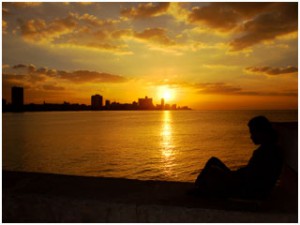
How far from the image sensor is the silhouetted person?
4.23m

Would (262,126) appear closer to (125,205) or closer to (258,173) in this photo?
(258,173)

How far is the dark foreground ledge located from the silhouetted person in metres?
0.14

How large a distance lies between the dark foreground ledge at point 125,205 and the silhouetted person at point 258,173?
0.14 metres

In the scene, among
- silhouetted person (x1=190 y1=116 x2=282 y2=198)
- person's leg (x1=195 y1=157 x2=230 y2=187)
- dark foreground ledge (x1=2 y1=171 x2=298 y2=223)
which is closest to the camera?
dark foreground ledge (x1=2 y1=171 x2=298 y2=223)

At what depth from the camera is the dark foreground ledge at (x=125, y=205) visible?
3.93 meters

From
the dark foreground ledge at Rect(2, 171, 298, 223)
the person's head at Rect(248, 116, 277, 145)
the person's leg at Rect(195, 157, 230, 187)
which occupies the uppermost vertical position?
the person's head at Rect(248, 116, 277, 145)

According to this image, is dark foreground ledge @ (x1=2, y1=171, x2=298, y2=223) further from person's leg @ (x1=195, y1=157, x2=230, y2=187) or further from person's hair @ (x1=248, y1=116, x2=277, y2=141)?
person's hair @ (x1=248, y1=116, x2=277, y2=141)

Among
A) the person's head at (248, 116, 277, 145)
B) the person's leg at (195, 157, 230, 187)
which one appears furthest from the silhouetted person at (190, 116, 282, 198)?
the person's leg at (195, 157, 230, 187)

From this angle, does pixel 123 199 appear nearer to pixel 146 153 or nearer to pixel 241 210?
pixel 241 210

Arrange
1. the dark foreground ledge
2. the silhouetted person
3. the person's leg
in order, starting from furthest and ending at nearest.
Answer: the person's leg, the silhouetted person, the dark foreground ledge

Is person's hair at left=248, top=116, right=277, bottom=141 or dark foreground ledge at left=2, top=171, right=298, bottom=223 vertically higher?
person's hair at left=248, top=116, right=277, bottom=141

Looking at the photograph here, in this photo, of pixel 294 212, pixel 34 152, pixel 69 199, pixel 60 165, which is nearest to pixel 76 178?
pixel 69 199

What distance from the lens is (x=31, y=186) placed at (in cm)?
509

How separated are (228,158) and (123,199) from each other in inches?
1326
